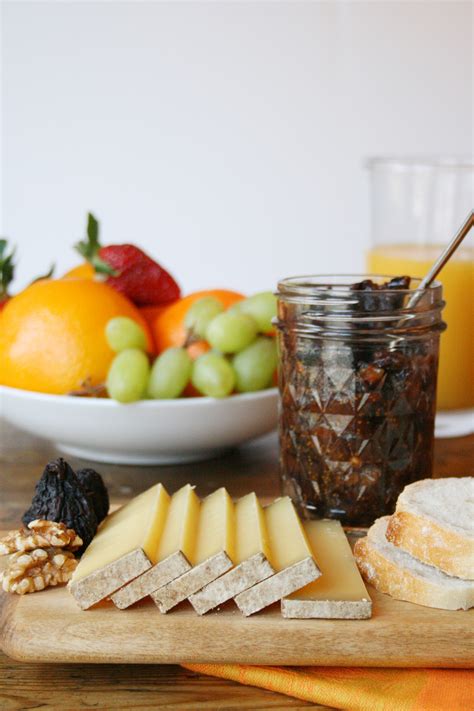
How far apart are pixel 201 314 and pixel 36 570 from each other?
1.99ft

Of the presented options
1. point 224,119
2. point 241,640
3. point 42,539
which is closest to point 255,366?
point 42,539

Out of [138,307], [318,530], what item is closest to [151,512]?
[318,530]

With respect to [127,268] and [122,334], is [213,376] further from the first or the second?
[127,268]

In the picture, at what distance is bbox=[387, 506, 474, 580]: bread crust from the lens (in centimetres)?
89

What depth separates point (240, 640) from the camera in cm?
81

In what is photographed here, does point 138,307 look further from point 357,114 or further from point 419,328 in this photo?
point 357,114

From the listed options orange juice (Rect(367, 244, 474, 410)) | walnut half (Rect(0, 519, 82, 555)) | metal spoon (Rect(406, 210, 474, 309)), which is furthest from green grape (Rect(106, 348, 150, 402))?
orange juice (Rect(367, 244, 474, 410))

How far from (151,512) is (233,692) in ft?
0.79

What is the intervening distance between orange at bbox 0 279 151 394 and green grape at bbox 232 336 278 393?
0.69ft

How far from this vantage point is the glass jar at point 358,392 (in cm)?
105

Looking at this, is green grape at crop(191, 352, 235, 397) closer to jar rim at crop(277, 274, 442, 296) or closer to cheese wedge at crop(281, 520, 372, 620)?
jar rim at crop(277, 274, 442, 296)

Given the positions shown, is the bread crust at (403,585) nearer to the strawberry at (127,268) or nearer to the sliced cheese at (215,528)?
the sliced cheese at (215,528)

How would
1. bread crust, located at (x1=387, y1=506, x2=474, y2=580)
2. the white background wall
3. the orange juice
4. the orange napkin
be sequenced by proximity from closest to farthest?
the orange napkin, bread crust, located at (x1=387, y1=506, x2=474, y2=580), the orange juice, the white background wall

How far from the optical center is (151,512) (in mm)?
986
